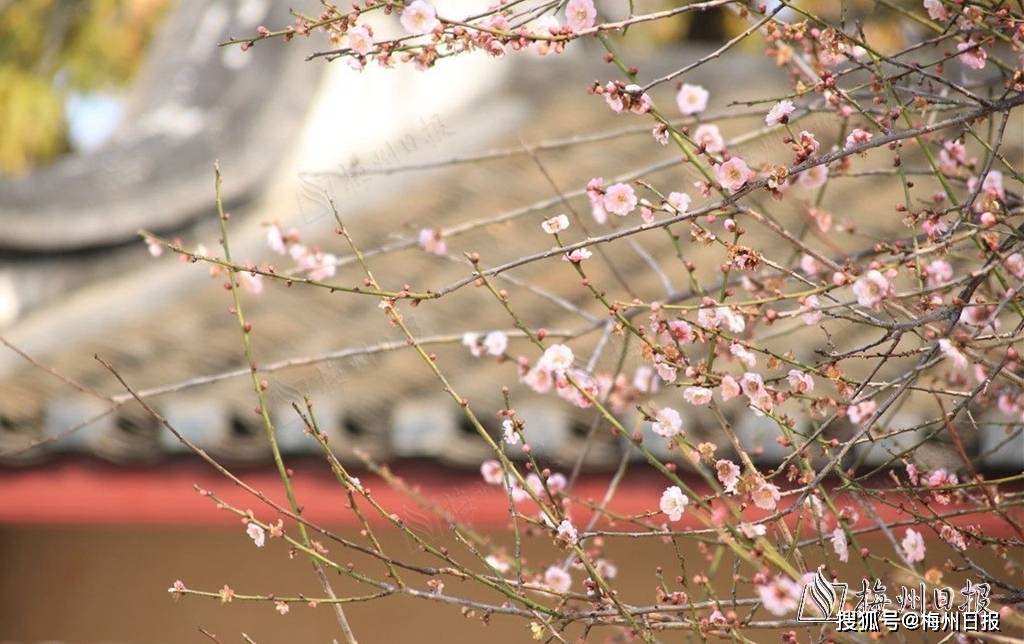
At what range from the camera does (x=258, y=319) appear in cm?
322

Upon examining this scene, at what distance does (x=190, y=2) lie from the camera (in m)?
4.39

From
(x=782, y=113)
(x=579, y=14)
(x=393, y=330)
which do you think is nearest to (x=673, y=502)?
(x=782, y=113)

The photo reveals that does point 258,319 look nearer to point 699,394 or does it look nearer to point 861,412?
point 861,412

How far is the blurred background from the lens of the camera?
2.53 meters

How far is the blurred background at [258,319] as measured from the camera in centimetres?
253

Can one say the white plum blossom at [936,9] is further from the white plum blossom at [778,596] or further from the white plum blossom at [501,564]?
the white plum blossom at [501,564]

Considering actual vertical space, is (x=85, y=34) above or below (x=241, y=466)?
below

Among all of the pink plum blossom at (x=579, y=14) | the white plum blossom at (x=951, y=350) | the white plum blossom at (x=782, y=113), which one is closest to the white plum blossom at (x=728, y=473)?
the white plum blossom at (x=951, y=350)

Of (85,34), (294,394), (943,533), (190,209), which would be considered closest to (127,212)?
(190,209)

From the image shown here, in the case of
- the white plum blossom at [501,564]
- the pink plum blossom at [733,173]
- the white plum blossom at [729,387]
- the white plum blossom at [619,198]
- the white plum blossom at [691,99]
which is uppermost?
the pink plum blossom at [733,173]

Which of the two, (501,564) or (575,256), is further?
(501,564)

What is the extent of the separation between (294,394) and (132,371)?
1.83ft

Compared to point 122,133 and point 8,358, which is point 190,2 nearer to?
point 122,133

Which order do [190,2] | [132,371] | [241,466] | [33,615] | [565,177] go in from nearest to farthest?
[241,466]
[132,371]
[33,615]
[565,177]
[190,2]
